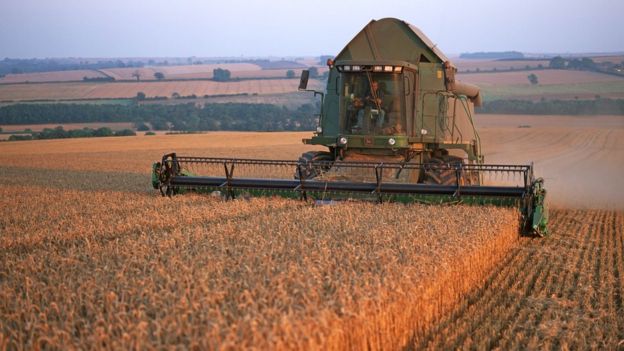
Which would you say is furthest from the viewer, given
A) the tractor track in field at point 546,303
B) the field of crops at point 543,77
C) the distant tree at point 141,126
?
the field of crops at point 543,77

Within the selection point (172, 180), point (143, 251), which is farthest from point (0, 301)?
point (172, 180)

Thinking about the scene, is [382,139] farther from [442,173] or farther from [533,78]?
[533,78]

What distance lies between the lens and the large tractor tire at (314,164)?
37.0 ft

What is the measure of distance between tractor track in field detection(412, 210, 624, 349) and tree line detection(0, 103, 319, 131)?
38548mm

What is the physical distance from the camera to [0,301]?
15.5 ft

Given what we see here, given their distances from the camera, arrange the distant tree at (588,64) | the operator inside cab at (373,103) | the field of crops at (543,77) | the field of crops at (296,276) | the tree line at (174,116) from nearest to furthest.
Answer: the field of crops at (296,276)
the operator inside cab at (373,103)
the tree line at (174,116)
the field of crops at (543,77)
the distant tree at (588,64)

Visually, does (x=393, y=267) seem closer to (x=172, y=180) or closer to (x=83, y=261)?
(x=83, y=261)

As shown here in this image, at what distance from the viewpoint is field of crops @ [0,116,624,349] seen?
13.8ft

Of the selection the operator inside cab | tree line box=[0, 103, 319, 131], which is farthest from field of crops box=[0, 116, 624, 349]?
tree line box=[0, 103, 319, 131]

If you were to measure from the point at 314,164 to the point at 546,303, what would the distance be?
5.34 metres

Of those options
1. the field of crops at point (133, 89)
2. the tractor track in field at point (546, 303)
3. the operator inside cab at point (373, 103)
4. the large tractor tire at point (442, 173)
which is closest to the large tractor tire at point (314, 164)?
the operator inside cab at point (373, 103)

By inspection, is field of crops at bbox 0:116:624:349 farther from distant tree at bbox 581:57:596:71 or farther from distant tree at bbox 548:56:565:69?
distant tree at bbox 548:56:565:69

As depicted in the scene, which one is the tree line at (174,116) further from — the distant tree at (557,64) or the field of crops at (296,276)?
the field of crops at (296,276)

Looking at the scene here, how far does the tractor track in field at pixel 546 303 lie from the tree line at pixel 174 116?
3855cm
